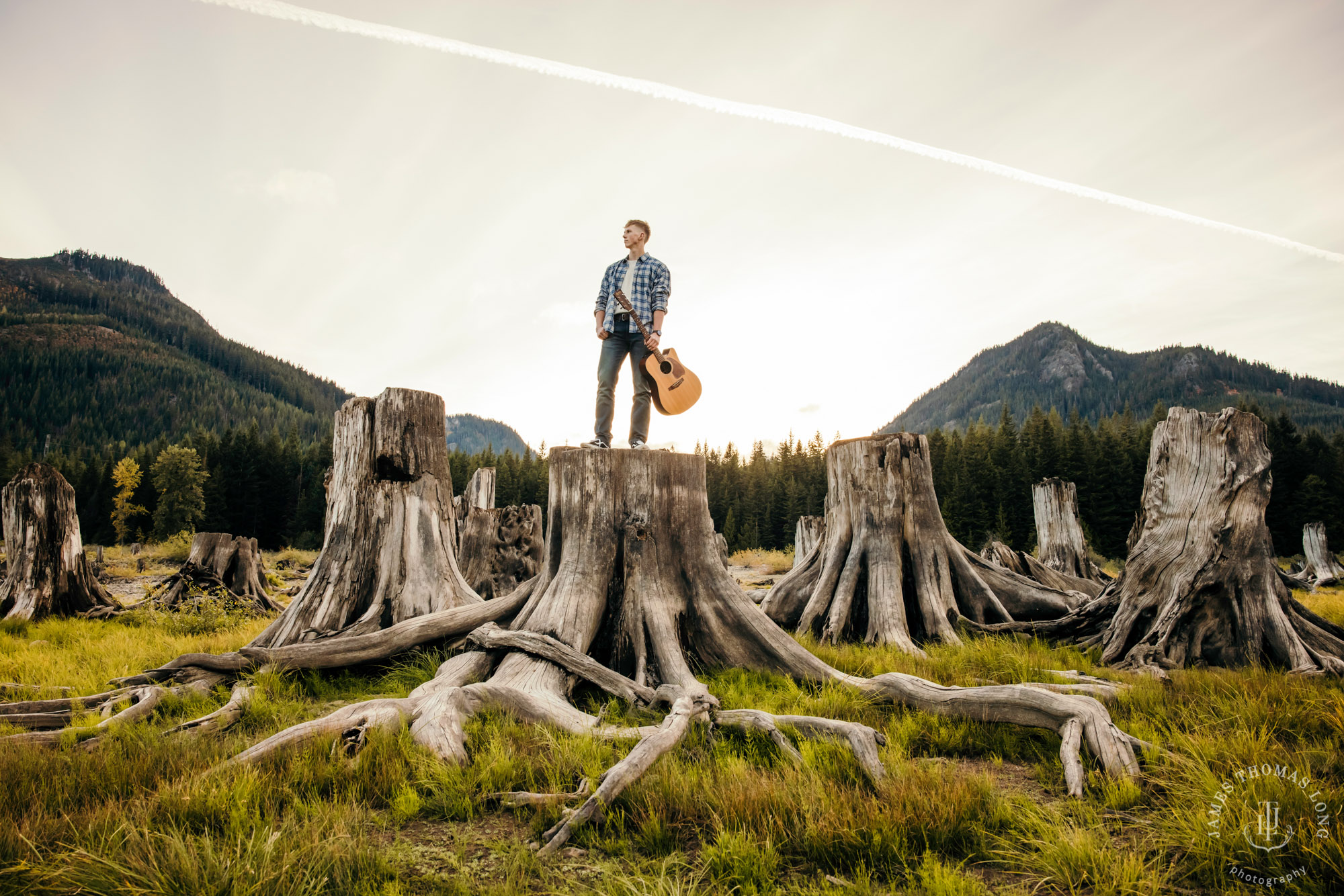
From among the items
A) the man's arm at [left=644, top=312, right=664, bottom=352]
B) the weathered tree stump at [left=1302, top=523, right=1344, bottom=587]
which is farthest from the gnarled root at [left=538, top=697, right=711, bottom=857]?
the weathered tree stump at [left=1302, top=523, right=1344, bottom=587]

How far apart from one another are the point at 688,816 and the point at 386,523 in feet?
14.8

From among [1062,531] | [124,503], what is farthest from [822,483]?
[124,503]

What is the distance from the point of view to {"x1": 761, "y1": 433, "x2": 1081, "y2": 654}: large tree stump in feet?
21.9

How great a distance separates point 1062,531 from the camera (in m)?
12.0

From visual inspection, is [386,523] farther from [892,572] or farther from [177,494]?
[177,494]

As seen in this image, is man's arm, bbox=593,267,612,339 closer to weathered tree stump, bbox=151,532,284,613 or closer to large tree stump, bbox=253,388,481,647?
large tree stump, bbox=253,388,481,647

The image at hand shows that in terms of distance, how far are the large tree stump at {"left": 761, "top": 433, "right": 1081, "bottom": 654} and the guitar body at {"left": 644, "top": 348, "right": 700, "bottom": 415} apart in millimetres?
1930

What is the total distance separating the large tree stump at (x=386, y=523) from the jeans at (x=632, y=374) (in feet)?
5.77

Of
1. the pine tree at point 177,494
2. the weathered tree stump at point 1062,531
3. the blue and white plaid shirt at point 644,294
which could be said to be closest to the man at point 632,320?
the blue and white plaid shirt at point 644,294

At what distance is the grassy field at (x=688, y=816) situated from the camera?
1.93 meters

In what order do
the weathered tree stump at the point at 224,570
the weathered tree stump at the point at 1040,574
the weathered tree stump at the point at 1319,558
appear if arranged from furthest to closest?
the weathered tree stump at the point at 1319,558, the weathered tree stump at the point at 224,570, the weathered tree stump at the point at 1040,574

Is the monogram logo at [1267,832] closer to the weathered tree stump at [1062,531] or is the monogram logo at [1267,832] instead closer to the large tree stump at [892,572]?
the large tree stump at [892,572]

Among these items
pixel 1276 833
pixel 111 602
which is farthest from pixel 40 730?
pixel 111 602

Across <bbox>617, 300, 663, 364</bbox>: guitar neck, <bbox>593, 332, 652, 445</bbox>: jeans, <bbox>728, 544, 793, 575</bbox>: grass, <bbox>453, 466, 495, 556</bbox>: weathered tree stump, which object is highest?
<bbox>617, 300, 663, 364</bbox>: guitar neck
